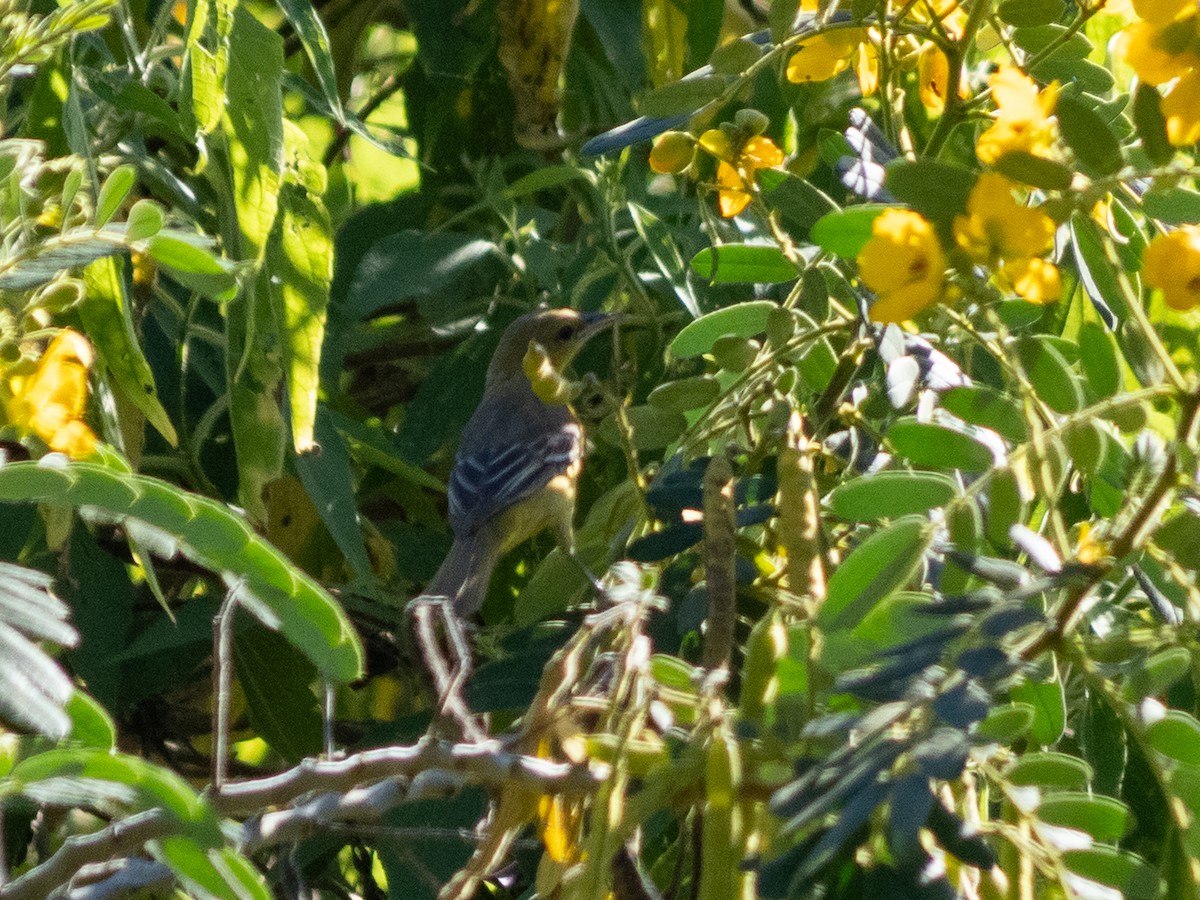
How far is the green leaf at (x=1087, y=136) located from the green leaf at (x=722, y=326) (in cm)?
55

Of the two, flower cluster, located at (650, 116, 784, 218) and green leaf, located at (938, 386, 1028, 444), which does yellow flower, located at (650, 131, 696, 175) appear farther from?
green leaf, located at (938, 386, 1028, 444)

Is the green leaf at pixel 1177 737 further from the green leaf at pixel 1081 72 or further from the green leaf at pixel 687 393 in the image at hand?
the green leaf at pixel 1081 72

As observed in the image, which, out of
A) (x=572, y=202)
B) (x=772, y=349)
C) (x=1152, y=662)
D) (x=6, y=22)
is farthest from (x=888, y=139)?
(x=572, y=202)

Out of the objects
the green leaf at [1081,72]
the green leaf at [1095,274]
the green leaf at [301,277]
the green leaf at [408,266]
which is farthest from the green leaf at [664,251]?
the green leaf at [1095,274]

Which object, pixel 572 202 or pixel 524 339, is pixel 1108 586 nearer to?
pixel 572 202

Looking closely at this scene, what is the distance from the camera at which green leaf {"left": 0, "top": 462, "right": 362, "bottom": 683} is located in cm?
125

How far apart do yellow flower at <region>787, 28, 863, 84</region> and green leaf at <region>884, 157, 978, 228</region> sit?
439 millimetres

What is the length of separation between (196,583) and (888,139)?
1.63m

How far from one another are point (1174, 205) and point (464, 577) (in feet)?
5.61

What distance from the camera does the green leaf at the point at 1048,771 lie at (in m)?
1.19

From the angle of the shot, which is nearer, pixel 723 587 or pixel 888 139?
pixel 723 587

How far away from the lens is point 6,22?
137cm

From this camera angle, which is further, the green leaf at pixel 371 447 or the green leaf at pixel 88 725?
the green leaf at pixel 371 447

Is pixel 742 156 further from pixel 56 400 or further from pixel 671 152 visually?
pixel 56 400
